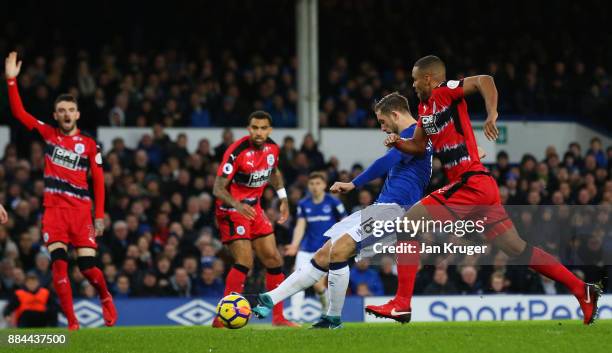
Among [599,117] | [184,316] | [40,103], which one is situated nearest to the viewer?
[184,316]

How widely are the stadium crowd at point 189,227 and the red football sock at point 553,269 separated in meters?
7.70

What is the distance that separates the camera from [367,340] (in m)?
8.94

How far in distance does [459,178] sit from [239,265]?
3242 mm

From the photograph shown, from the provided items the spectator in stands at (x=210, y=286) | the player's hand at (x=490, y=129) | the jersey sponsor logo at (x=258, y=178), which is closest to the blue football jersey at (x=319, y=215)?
the spectator in stands at (x=210, y=286)

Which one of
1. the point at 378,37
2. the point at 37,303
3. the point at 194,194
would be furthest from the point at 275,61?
the point at 37,303

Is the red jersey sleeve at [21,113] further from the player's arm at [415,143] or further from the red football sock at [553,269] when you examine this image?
the red football sock at [553,269]

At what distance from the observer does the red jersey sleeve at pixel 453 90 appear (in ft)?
32.0

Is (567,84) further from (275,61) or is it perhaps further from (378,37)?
(275,61)

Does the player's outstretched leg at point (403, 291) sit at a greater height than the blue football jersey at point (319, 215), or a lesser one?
lesser

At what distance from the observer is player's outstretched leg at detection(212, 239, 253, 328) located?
1220cm

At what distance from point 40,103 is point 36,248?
3077 mm

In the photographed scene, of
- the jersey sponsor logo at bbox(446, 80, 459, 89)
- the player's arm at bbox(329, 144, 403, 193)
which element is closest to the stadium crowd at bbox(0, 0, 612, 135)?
the player's arm at bbox(329, 144, 403, 193)

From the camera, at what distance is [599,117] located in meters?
25.4

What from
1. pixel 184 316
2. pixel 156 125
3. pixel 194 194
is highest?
pixel 156 125
